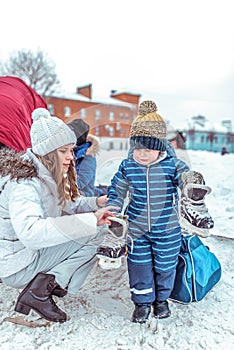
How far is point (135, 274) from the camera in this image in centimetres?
182

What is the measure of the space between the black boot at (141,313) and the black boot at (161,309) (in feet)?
0.18

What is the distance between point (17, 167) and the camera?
1625 millimetres

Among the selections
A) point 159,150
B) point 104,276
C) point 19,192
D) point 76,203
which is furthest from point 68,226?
point 104,276

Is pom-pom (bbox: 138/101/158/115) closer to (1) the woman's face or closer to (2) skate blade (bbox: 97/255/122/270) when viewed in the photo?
(1) the woman's face

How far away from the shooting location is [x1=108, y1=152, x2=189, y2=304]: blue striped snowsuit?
1.73 metres

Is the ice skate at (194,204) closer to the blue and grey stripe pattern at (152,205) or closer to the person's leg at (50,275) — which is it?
the blue and grey stripe pattern at (152,205)

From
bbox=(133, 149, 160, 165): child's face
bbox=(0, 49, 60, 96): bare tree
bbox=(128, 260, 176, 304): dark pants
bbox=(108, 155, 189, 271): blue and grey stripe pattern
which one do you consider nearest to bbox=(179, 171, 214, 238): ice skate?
bbox=(108, 155, 189, 271): blue and grey stripe pattern

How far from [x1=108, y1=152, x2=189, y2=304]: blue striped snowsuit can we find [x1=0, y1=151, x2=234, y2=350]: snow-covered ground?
0.44 feet

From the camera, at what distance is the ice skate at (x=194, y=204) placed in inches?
66.7

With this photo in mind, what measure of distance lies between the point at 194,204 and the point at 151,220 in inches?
8.9

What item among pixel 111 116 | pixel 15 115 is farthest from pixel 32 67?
pixel 111 116

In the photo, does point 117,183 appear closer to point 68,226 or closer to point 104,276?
point 68,226

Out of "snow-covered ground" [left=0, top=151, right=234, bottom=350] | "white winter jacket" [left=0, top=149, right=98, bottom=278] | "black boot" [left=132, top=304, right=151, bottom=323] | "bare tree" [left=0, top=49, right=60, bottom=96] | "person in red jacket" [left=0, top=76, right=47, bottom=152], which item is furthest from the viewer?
"bare tree" [left=0, top=49, right=60, bottom=96]

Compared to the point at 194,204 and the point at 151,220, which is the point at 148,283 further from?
the point at 194,204
